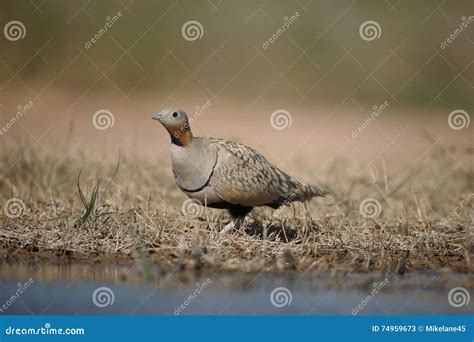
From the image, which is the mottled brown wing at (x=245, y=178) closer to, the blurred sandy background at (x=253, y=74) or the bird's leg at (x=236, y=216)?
the bird's leg at (x=236, y=216)

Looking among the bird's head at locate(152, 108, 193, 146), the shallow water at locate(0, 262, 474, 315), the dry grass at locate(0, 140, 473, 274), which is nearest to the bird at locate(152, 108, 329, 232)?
the bird's head at locate(152, 108, 193, 146)

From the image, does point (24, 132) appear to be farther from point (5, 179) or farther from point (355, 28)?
point (355, 28)

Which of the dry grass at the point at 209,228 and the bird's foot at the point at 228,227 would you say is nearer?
the dry grass at the point at 209,228

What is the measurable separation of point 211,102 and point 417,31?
3326 millimetres

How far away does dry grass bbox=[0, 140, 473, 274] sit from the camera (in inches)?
261

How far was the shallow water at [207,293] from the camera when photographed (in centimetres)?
568

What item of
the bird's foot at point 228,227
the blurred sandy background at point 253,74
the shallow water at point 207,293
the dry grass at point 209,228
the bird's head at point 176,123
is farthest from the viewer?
the blurred sandy background at point 253,74

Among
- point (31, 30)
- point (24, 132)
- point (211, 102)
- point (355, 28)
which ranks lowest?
point (24, 132)

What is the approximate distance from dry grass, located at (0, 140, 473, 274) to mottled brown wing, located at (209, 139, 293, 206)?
24 centimetres

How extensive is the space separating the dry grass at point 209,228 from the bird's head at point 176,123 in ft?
1.91

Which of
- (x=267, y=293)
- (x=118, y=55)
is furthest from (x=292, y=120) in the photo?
(x=267, y=293)

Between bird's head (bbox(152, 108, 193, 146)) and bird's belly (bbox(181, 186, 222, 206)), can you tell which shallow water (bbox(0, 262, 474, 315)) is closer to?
bird's belly (bbox(181, 186, 222, 206))

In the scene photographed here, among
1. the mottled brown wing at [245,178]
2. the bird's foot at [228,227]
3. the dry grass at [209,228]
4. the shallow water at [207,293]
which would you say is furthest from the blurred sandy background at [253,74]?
the shallow water at [207,293]

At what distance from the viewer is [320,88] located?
13.8 m
